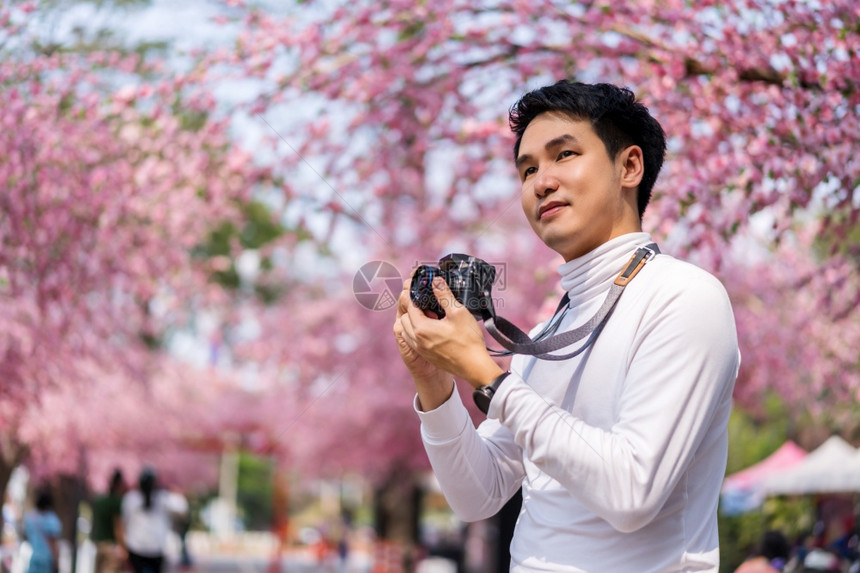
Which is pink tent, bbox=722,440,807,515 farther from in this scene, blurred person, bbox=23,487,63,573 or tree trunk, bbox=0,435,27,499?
tree trunk, bbox=0,435,27,499

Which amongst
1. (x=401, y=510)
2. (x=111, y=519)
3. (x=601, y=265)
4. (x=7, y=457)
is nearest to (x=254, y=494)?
(x=401, y=510)

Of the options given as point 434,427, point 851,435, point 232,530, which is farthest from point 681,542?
point 232,530

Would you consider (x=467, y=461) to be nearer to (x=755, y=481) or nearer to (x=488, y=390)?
(x=488, y=390)

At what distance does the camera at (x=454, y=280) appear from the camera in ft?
5.65

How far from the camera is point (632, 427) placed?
1.60 metres

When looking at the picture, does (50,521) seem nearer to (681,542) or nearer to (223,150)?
(223,150)

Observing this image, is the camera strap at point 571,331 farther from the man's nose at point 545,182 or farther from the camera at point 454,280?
the man's nose at point 545,182

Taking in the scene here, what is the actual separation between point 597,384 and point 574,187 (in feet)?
1.17

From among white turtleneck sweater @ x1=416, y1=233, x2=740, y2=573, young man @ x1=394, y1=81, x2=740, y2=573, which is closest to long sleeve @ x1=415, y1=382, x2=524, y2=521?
young man @ x1=394, y1=81, x2=740, y2=573

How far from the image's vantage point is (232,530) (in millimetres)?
39906

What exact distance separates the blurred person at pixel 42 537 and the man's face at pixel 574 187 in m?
8.25

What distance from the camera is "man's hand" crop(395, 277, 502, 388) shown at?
66.3 inches

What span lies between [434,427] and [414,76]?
15.4 ft

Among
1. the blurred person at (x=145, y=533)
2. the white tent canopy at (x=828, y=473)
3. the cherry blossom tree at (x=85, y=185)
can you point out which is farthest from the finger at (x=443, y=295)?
the white tent canopy at (x=828, y=473)
